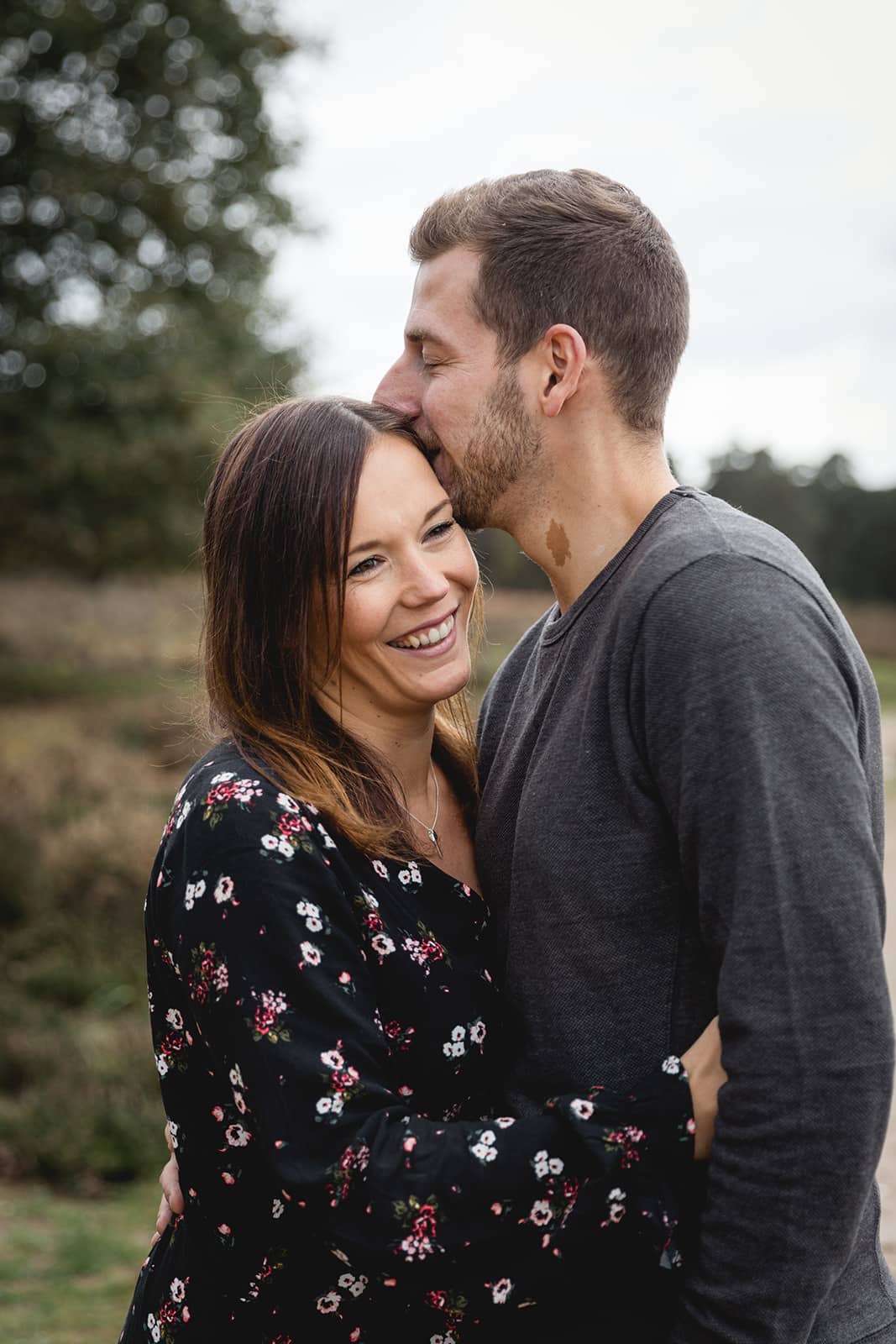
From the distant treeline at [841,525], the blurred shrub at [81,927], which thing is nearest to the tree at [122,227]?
the blurred shrub at [81,927]

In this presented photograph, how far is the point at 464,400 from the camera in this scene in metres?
2.24

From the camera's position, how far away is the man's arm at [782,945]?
62.8 inches

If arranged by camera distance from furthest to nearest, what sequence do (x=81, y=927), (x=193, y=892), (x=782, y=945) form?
(x=81, y=927) → (x=193, y=892) → (x=782, y=945)

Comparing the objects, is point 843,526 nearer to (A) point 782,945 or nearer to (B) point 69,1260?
(B) point 69,1260

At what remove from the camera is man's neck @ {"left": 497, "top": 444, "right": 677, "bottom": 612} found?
2.14 metres

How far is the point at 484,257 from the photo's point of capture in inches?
87.6

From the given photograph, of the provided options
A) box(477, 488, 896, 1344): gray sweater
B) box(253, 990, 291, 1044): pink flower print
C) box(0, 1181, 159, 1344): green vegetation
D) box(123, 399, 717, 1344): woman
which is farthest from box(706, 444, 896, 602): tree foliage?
box(253, 990, 291, 1044): pink flower print

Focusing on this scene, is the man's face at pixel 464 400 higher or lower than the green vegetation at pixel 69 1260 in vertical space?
higher

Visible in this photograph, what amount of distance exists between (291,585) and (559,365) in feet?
2.02

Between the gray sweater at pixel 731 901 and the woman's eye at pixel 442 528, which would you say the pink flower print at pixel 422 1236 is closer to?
the gray sweater at pixel 731 901

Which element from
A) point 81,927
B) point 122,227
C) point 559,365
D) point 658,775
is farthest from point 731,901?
point 122,227

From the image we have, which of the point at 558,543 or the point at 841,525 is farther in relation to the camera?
the point at 841,525

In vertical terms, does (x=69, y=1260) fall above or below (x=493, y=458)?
below

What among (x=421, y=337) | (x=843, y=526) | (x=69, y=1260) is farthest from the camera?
(x=843, y=526)
